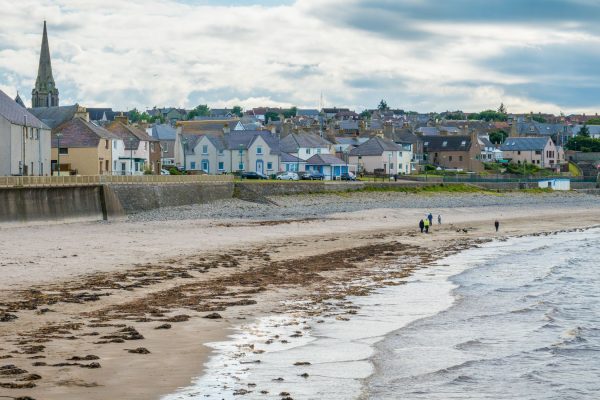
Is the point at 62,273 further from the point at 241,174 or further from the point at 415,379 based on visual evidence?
the point at 241,174

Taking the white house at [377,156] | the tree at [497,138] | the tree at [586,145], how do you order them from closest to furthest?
the white house at [377,156] → the tree at [586,145] → the tree at [497,138]

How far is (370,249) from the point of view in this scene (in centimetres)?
4284

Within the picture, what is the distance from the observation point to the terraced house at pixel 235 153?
98688mm

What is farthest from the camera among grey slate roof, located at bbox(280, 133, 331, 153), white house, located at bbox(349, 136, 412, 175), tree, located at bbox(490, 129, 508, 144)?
tree, located at bbox(490, 129, 508, 144)

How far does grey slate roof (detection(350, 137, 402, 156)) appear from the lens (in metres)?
112

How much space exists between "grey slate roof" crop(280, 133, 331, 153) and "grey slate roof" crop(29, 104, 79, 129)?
97.5ft

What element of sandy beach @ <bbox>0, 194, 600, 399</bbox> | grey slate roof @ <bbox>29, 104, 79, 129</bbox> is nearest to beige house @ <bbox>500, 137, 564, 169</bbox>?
sandy beach @ <bbox>0, 194, 600, 399</bbox>

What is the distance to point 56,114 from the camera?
78.1 metres

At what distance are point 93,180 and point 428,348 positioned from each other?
37.4m

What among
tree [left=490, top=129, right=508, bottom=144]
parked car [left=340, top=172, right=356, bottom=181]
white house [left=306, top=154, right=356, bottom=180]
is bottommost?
parked car [left=340, top=172, right=356, bottom=181]

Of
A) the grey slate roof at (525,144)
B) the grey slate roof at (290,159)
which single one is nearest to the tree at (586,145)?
the grey slate roof at (525,144)

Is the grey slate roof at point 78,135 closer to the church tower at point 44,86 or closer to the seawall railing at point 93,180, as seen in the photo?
the seawall railing at point 93,180

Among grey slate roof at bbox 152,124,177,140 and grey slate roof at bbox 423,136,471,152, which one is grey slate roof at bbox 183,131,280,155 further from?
grey slate roof at bbox 423,136,471,152

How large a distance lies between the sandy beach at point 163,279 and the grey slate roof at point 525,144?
255ft
